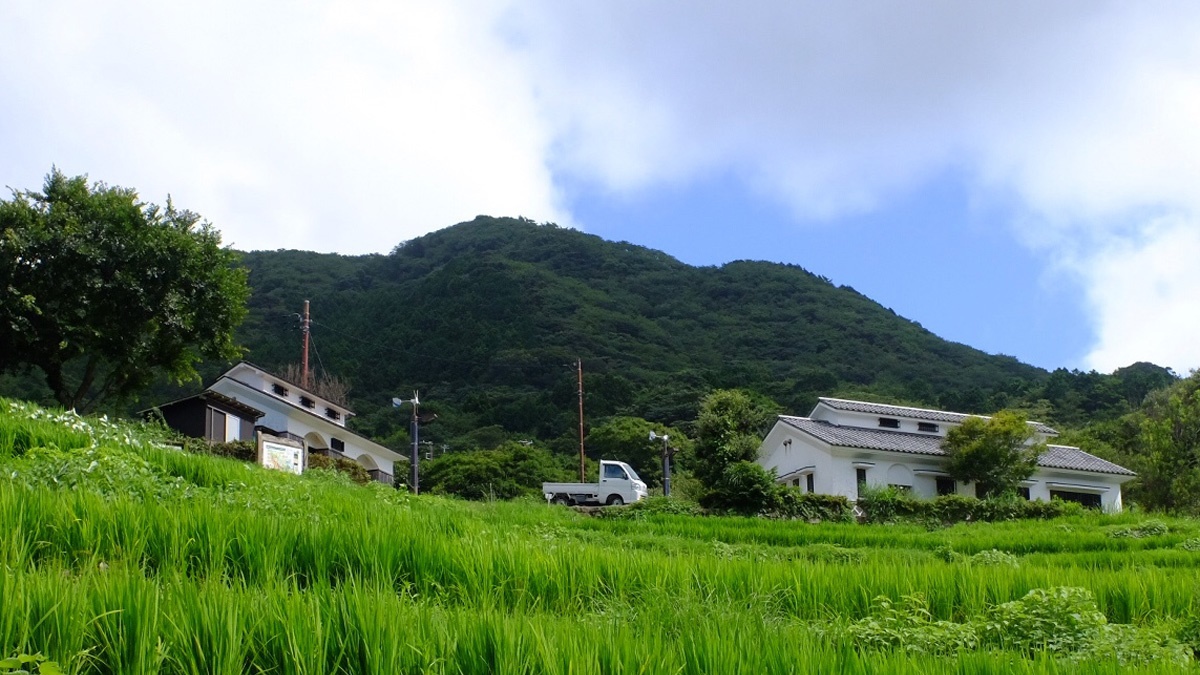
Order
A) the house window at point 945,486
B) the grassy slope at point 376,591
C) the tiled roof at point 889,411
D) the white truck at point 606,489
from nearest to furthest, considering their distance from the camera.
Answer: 1. the grassy slope at point 376,591
2. the white truck at point 606,489
3. the house window at point 945,486
4. the tiled roof at point 889,411

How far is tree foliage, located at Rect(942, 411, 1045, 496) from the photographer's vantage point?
1334 inches

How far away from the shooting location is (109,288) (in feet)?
87.0

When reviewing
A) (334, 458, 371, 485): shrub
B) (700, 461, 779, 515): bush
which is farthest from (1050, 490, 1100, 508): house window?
(334, 458, 371, 485): shrub

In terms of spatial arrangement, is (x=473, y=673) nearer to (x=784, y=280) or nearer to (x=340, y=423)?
(x=340, y=423)

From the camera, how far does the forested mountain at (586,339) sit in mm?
62288

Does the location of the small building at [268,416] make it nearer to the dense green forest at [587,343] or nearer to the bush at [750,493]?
the dense green forest at [587,343]

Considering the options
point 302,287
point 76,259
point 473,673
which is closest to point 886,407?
point 76,259

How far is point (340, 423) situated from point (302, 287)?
35450mm

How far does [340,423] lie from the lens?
153 feet

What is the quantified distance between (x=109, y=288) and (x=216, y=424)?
22.0 feet

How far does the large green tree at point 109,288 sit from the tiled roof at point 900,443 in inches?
815

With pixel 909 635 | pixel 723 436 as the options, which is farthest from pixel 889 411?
pixel 909 635

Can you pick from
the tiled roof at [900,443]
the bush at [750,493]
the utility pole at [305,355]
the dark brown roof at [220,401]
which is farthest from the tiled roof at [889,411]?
the dark brown roof at [220,401]

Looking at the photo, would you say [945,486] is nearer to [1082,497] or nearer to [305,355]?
[1082,497]
